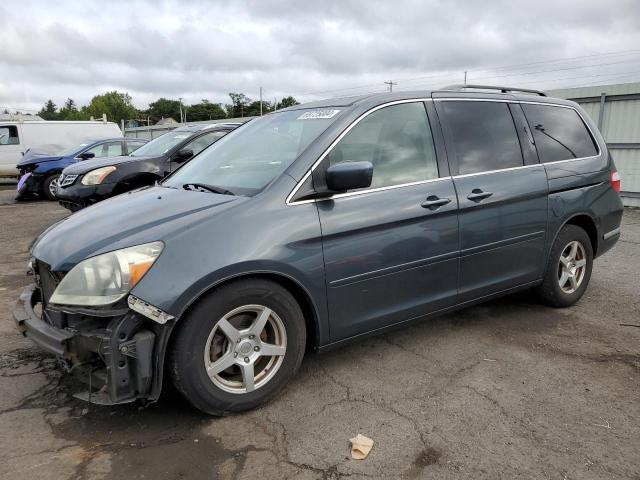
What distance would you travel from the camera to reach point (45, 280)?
9.81 feet

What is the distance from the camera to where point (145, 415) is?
114 inches

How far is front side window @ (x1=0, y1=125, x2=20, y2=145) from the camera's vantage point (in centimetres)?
1706

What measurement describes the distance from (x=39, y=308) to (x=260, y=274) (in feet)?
4.45

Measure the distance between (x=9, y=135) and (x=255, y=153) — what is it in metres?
16.9

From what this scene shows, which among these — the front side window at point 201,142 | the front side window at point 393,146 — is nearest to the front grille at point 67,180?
the front side window at point 201,142

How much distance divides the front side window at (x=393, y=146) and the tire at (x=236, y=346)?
963mm

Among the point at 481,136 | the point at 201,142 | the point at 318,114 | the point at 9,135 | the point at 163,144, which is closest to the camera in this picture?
the point at 318,114

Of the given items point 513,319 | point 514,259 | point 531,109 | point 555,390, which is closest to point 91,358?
point 555,390

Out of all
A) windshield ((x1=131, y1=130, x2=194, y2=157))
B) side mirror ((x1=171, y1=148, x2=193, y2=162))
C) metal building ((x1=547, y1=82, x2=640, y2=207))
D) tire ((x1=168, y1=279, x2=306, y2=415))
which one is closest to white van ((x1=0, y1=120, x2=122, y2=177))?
windshield ((x1=131, y1=130, x2=194, y2=157))

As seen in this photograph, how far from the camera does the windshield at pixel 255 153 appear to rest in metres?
3.21

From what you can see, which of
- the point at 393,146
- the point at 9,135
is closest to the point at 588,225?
the point at 393,146

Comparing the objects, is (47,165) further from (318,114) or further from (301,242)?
(301,242)

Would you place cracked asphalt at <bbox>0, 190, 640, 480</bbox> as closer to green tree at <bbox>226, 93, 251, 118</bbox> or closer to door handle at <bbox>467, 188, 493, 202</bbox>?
door handle at <bbox>467, 188, 493, 202</bbox>

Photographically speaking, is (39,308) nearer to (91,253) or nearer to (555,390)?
(91,253)
